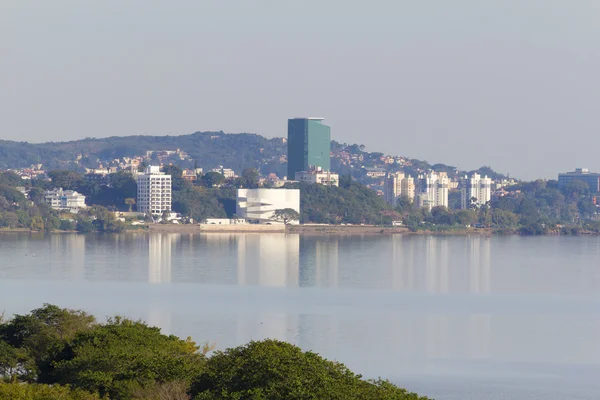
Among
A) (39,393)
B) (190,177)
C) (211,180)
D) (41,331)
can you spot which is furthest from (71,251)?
(190,177)

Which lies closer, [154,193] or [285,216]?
[154,193]

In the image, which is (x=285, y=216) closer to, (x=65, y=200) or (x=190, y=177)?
Answer: (x=190, y=177)

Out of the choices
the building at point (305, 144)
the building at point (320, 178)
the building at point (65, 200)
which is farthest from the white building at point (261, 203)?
the building at point (305, 144)

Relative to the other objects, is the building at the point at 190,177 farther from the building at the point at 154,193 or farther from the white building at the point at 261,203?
the white building at the point at 261,203

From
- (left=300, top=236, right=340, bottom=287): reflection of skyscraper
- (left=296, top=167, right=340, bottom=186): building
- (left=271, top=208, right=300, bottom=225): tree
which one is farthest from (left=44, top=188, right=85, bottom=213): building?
(left=300, top=236, right=340, bottom=287): reflection of skyscraper

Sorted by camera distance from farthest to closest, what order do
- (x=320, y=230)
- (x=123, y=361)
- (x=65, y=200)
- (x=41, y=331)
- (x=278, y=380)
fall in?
1. (x=320, y=230)
2. (x=65, y=200)
3. (x=41, y=331)
4. (x=123, y=361)
5. (x=278, y=380)
